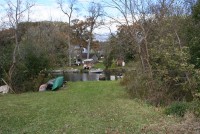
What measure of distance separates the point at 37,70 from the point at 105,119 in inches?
462

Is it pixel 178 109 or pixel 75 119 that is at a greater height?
pixel 178 109

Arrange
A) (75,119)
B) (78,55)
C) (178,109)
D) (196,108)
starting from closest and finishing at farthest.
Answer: (75,119) → (196,108) → (178,109) → (78,55)

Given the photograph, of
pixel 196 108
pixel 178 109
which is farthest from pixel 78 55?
pixel 196 108

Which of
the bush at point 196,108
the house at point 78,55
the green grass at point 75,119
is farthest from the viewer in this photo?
the house at point 78,55

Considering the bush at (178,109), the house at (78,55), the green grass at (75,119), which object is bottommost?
the green grass at (75,119)

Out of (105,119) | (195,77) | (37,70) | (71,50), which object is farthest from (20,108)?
(71,50)

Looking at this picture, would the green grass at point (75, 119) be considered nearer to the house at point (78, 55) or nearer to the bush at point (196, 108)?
the bush at point (196, 108)

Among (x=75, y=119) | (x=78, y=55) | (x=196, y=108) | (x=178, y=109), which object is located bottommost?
(x=75, y=119)

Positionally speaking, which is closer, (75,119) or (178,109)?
(75,119)

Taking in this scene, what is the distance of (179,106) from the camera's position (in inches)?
343

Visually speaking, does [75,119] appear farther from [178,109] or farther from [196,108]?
[196,108]

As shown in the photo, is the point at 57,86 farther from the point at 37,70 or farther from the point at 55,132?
the point at 55,132

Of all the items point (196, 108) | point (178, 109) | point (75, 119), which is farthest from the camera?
point (178, 109)

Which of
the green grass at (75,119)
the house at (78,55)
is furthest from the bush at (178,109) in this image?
the house at (78,55)
